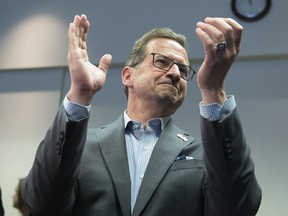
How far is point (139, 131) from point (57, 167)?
1.45ft

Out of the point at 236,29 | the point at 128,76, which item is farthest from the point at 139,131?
the point at 236,29

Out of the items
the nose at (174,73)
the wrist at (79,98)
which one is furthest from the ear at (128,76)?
the wrist at (79,98)

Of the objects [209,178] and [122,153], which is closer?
[209,178]

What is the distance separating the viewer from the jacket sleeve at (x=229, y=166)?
0.98 meters

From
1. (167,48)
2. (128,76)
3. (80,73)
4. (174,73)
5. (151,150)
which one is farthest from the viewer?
(128,76)

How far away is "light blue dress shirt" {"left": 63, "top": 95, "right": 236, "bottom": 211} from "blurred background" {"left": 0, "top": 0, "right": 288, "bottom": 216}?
1541mm

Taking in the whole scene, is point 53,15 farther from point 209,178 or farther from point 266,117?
point 209,178

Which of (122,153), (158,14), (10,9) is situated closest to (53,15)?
(10,9)

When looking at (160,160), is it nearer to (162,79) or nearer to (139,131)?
(139,131)

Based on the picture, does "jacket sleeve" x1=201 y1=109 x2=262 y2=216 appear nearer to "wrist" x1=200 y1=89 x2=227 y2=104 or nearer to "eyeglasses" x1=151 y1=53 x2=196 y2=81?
"wrist" x1=200 y1=89 x2=227 y2=104

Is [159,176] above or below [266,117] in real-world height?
above

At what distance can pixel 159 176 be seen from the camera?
121 cm

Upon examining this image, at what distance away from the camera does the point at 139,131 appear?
1.40 meters

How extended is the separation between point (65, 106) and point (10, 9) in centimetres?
306
